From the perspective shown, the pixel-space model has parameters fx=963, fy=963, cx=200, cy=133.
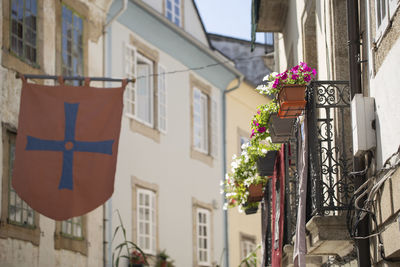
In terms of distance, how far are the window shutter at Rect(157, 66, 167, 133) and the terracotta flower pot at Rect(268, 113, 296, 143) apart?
11580 millimetres

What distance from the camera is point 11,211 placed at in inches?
618

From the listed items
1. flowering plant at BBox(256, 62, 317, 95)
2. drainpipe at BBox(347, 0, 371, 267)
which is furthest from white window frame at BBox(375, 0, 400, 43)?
flowering plant at BBox(256, 62, 317, 95)

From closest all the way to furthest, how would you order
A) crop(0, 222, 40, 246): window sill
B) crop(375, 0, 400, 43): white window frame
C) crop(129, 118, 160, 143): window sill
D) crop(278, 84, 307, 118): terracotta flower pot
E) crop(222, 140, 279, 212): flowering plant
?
1. crop(375, 0, 400, 43): white window frame
2. crop(278, 84, 307, 118): terracotta flower pot
3. crop(222, 140, 279, 212): flowering plant
4. crop(0, 222, 40, 246): window sill
5. crop(129, 118, 160, 143): window sill

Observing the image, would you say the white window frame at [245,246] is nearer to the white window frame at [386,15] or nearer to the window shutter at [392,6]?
the white window frame at [386,15]

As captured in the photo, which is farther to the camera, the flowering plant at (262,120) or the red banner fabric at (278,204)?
the red banner fabric at (278,204)

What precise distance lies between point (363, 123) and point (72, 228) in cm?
1042

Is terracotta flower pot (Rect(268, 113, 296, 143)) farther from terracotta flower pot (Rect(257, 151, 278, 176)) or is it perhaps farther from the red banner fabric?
terracotta flower pot (Rect(257, 151, 278, 176))

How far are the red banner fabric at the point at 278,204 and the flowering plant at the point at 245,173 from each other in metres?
0.64

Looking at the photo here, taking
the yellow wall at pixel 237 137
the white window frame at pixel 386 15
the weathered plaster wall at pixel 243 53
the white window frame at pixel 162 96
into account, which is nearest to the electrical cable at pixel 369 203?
the white window frame at pixel 386 15

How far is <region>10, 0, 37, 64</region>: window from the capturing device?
1634 cm

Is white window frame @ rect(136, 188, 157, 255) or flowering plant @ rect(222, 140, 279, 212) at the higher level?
white window frame @ rect(136, 188, 157, 255)

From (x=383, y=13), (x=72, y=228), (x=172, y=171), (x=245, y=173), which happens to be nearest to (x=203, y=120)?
(x=172, y=171)

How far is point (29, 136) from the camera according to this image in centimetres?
1352

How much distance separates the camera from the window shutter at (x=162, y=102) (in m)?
22.2
